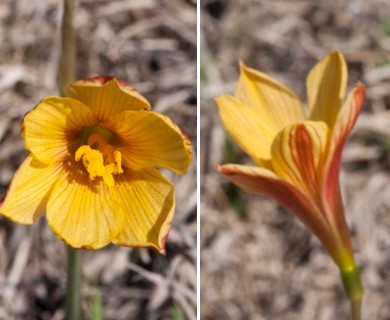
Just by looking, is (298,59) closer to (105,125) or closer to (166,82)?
(166,82)

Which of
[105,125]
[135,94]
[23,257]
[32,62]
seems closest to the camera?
[135,94]

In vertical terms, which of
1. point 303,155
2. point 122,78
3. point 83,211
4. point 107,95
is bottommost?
point 83,211

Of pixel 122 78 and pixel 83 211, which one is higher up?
pixel 122 78

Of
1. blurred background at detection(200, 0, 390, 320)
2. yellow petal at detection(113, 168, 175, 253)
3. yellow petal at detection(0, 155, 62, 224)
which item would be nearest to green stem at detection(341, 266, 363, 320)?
yellow petal at detection(113, 168, 175, 253)

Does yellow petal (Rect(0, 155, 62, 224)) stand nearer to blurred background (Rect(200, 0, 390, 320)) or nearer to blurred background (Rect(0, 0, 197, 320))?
blurred background (Rect(0, 0, 197, 320))

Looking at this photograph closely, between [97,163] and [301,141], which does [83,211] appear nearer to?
[97,163]

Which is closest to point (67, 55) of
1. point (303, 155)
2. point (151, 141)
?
point (151, 141)

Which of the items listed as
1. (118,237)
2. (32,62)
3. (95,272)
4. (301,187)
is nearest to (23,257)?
(95,272)
